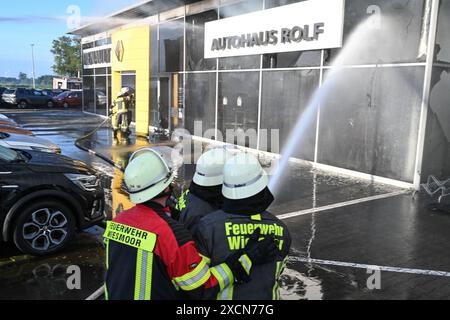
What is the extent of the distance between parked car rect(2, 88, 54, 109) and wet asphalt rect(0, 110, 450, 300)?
100ft

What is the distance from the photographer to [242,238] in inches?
86.0

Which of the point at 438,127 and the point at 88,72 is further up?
the point at 88,72

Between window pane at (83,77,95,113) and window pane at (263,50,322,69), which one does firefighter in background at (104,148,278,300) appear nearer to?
window pane at (263,50,322,69)

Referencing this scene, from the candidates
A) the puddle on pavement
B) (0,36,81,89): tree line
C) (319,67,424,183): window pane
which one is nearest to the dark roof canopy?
(319,67,424,183): window pane

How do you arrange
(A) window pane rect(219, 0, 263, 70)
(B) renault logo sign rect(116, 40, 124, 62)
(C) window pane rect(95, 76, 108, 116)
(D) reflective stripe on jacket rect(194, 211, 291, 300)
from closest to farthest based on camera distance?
(D) reflective stripe on jacket rect(194, 211, 291, 300) → (A) window pane rect(219, 0, 263, 70) → (B) renault logo sign rect(116, 40, 124, 62) → (C) window pane rect(95, 76, 108, 116)

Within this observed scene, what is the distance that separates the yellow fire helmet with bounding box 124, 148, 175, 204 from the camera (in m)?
2.22

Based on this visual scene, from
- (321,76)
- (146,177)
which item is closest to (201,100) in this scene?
(321,76)

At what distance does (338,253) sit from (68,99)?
3635cm

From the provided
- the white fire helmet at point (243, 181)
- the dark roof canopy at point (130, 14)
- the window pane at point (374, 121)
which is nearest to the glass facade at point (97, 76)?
the dark roof canopy at point (130, 14)

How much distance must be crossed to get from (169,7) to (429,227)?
14133 millimetres

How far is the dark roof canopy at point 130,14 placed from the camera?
17.0 m

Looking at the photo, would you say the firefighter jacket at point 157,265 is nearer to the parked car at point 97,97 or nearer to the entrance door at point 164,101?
the entrance door at point 164,101

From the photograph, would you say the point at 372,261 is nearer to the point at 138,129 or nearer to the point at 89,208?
the point at 89,208

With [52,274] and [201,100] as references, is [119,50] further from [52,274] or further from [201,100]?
[52,274]
